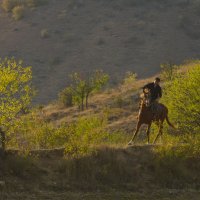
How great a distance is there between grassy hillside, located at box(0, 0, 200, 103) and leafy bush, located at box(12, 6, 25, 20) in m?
0.51

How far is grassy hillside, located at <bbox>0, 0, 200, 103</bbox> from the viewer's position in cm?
6669

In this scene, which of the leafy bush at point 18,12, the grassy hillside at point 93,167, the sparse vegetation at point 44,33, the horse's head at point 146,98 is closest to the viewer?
the grassy hillside at point 93,167

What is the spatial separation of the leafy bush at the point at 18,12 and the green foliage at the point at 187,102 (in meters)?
63.7

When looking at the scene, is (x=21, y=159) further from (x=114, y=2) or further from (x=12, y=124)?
(x=114, y=2)

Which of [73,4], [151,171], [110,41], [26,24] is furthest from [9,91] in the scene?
[73,4]

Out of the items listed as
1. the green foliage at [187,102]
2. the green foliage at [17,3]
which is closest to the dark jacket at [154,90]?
the green foliage at [187,102]

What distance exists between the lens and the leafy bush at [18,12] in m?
81.7

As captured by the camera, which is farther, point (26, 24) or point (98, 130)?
point (26, 24)

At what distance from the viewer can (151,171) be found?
19.1 m

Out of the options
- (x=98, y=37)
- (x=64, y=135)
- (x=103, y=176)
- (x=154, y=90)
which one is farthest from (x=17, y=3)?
(x=103, y=176)

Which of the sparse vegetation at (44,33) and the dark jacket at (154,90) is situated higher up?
the sparse vegetation at (44,33)

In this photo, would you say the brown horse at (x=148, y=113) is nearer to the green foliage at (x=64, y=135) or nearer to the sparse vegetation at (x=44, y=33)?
the green foliage at (x=64, y=135)

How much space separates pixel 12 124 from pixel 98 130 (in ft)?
12.9

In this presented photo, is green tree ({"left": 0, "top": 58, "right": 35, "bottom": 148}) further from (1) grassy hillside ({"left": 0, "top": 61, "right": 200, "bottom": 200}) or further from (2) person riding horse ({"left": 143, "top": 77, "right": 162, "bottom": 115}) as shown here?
(2) person riding horse ({"left": 143, "top": 77, "right": 162, "bottom": 115})
